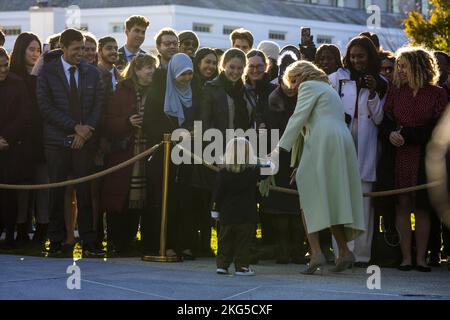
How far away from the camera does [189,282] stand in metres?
10.4

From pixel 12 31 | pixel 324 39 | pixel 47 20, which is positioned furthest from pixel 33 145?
pixel 324 39

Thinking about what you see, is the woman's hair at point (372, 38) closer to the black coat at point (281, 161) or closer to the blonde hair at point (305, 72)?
the black coat at point (281, 161)

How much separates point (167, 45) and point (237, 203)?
105 inches

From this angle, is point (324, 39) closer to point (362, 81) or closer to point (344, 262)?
point (362, 81)

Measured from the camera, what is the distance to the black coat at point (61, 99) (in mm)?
12930

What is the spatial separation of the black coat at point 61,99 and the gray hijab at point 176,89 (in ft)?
2.95

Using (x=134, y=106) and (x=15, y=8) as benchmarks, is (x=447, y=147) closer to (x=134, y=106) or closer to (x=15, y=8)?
(x=134, y=106)

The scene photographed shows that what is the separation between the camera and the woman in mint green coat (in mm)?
11246

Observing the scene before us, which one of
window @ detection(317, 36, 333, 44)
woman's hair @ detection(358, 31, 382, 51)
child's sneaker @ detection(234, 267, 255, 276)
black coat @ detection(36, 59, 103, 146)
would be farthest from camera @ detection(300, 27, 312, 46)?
window @ detection(317, 36, 333, 44)

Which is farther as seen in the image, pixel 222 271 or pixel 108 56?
pixel 108 56

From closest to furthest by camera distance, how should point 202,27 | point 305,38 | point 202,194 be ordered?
point 202,194, point 305,38, point 202,27

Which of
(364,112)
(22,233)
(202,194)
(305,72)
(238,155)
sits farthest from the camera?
(22,233)

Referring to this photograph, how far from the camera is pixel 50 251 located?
42.2 feet

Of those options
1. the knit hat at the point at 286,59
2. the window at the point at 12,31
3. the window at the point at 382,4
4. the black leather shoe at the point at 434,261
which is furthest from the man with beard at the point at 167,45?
the window at the point at 382,4
